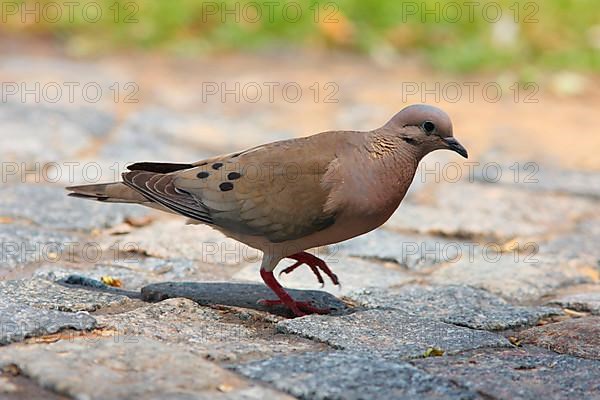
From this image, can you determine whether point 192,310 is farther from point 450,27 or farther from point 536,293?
point 450,27

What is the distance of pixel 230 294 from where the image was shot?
387 centimetres

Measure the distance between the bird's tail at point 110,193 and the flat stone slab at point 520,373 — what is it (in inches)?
57.9

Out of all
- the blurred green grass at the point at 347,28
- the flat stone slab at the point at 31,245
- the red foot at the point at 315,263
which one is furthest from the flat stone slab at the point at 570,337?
the blurred green grass at the point at 347,28

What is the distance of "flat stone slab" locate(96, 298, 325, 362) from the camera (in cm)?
309

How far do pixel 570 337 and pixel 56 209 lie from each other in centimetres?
274

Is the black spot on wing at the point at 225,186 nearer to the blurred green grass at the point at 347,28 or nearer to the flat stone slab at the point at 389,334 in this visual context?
the flat stone slab at the point at 389,334

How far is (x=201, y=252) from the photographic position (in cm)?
459

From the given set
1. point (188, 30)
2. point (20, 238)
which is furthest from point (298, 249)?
point (188, 30)

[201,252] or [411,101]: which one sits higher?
[411,101]

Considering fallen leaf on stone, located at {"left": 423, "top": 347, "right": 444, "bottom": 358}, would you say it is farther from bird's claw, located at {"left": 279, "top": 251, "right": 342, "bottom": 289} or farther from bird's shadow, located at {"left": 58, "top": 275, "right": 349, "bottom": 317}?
bird's claw, located at {"left": 279, "top": 251, "right": 342, "bottom": 289}

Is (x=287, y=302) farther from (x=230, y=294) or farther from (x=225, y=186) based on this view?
(x=225, y=186)

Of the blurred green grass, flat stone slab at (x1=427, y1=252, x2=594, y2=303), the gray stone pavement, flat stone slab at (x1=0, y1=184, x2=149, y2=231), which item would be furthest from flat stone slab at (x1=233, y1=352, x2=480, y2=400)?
the blurred green grass

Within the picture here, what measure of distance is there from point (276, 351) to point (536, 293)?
1.62m

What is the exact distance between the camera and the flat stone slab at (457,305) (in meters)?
3.73
